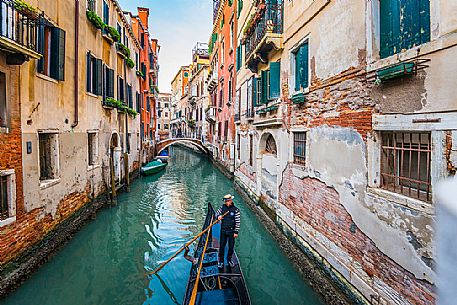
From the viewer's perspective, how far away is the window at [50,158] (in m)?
6.35

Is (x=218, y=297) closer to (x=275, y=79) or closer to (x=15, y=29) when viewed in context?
(x=15, y=29)

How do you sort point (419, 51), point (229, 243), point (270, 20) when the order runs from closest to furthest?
1. point (419, 51)
2. point (229, 243)
3. point (270, 20)

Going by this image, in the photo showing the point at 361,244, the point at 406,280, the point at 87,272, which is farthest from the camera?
the point at 87,272

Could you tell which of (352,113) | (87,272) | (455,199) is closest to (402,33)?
(352,113)

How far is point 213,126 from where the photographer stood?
22938 mm

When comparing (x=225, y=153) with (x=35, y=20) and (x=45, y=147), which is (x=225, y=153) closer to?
(x=45, y=147)

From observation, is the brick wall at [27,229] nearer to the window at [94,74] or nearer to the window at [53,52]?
the window at [53,52]

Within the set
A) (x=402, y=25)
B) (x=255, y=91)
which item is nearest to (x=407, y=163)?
(x=402, y=25)

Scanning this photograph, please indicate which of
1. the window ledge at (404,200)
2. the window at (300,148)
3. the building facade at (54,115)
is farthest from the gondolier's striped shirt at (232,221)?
the building facade at (54,115)

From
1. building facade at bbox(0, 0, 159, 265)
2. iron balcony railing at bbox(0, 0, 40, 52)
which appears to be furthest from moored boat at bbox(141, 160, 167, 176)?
iron balcony railing at bbox(0, 0, 40, 52)

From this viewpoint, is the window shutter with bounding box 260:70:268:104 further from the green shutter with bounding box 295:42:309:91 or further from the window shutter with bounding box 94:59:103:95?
the window shutter with bounding box 94:59:103:95

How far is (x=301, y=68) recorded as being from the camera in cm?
627

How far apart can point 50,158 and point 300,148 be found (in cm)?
509

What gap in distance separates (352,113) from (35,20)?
205 inches
